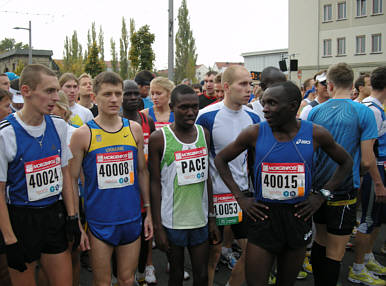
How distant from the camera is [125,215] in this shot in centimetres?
319

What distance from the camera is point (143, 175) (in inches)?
137

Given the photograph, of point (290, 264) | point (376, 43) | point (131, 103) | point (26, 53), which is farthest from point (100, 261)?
point (26, 53)

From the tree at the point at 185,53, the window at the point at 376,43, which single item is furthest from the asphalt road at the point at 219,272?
the tree at the point at 185,53

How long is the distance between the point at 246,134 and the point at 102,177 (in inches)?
50.5

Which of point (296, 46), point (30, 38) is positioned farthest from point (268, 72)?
point (296, 46)

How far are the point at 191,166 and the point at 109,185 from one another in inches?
29.0

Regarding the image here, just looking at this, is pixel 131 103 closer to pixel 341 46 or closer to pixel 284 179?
pixel 284 179

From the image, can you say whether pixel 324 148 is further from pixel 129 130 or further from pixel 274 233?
pixel 129 130

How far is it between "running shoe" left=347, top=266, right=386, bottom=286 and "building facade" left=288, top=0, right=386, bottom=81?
36.6 m

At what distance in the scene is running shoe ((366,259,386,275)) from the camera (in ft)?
15.3

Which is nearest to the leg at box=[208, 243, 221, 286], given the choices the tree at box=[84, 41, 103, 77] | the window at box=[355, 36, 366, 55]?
the tree at box=[84, 41, 103, 77]

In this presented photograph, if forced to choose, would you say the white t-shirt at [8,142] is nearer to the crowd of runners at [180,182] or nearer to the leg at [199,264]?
the crowd of runners at [180,182]

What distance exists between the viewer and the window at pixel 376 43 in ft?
121

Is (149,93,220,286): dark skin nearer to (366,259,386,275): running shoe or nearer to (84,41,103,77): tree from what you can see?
(366,259,386,275): running shoe
